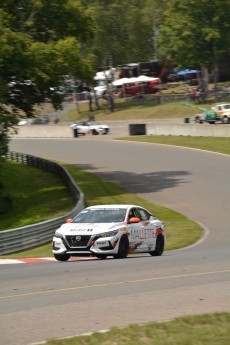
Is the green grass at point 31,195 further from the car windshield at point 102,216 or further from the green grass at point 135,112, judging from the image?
the green grass at point 135,112

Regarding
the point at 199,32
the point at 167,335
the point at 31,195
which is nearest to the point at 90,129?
the point at 199,32

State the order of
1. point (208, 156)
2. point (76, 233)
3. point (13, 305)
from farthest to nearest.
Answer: point (208, 156) < point (76, 233) < point (13, 305)

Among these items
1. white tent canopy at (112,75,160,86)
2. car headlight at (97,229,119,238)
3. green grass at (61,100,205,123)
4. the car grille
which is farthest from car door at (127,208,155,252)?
white tent canopy at (112,75,160,86)

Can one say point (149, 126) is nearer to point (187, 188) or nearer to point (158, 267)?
point (187, 188)

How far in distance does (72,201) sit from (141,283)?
21841mm

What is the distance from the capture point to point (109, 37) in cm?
9188

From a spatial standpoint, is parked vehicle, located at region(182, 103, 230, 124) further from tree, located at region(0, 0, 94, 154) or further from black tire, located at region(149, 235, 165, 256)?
black tire, located at region(149, 235, 165, 256)

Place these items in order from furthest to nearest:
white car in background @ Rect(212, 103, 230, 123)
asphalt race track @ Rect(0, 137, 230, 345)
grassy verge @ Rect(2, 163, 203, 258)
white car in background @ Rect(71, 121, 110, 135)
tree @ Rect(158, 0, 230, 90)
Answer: tree @ Rect(158, 0, 230, 90) → white car in background @ Rect(71, 121, 110, 135) → white car in background @ Rect(212, 103, 230, 123) → grassy verge @ Rect(2, 163, 203, 258) → asphalt race track @ Rect(0, 137, 230, 345)

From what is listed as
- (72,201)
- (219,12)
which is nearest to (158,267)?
(72,201)

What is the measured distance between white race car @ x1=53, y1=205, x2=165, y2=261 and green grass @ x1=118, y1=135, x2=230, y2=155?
1269 inches

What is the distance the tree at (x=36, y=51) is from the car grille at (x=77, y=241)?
1718 cm

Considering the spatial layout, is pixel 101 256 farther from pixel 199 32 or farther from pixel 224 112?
pixel 199 32

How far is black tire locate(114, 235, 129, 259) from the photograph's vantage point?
62.4ft

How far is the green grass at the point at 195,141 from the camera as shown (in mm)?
54797
